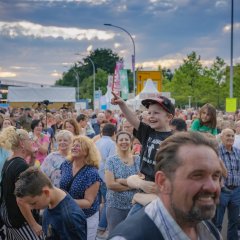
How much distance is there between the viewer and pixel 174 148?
6.30 ft

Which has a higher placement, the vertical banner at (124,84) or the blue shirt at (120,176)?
the vertical banner at (124,84)

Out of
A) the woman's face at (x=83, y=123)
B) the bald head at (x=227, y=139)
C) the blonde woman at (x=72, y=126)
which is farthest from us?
the woman's face at (x=83, y=123)

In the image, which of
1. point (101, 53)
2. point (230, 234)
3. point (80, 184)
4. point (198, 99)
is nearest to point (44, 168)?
point (80, 184)

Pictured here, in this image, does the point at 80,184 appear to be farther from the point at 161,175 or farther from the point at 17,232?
the point at 161,175

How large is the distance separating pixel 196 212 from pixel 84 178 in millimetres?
3167

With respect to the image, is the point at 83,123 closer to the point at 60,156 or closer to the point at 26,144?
the point at 60,156

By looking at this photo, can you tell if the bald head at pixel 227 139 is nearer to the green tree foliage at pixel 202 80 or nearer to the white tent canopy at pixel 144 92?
the white tent canopy at pixel 144 92

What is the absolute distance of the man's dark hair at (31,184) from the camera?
141 inches

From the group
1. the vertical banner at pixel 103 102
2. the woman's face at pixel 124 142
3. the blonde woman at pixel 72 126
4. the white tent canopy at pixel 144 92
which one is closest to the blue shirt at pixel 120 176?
the woman's face at pixel 124 142

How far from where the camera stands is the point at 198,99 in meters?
49.3

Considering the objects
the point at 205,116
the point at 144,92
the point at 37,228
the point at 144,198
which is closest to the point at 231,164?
the point at 205,116

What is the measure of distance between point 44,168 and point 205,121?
2.57 meters

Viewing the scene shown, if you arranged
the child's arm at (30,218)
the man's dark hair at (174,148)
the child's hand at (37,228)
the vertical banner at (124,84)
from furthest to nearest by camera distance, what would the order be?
the vertical banner at (124,84)
the child's hand at (37,228)
the child's arm at (30,218)
the man's dark hair at (174,148)

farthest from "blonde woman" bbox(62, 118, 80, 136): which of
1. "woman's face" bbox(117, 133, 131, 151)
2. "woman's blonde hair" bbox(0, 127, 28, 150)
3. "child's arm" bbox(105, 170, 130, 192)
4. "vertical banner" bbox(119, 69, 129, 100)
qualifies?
"vertical banner" bbox(119, 69, 129, 100)
